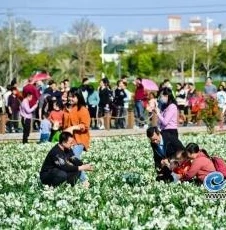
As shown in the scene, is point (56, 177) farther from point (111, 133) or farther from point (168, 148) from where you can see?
point (111, 133)

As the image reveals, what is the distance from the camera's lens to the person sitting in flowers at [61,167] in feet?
47.5

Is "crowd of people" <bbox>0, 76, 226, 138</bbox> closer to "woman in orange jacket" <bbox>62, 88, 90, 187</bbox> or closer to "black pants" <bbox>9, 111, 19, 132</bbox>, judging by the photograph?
"black pants" <bbox>9, 111, 19, 132</bbox>

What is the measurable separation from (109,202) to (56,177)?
8.73ft

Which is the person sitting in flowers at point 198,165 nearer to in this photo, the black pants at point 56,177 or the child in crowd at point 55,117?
the black pants at point 56,177

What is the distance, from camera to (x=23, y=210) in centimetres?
1169

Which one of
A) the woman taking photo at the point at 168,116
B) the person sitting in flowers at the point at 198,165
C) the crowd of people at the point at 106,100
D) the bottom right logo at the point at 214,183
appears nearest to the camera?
the bottom right logo at the point at 214,183

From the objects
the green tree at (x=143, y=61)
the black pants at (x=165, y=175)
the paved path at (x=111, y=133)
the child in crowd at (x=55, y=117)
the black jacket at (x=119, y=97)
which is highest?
the green tree at (x=143, y=61)

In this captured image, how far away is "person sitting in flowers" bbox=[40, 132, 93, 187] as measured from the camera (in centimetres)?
1448

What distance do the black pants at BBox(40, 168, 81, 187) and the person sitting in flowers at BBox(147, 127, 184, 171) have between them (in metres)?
1.53

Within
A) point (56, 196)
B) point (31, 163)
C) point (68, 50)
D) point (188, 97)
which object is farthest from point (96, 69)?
point (56, 196)

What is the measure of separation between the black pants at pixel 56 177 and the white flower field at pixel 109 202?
18 cm

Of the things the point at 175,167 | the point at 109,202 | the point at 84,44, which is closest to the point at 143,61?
the point at 84,44

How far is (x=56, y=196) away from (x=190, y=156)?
2.59 metres

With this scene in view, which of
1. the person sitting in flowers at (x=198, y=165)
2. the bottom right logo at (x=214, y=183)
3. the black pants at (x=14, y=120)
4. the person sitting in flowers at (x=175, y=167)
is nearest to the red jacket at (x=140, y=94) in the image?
the black pants at (x=14, y=120)
